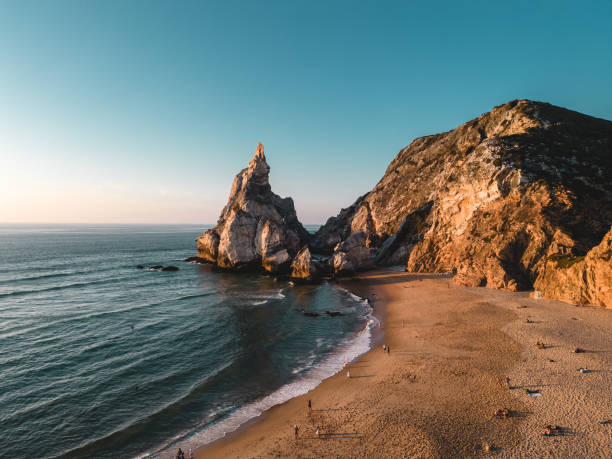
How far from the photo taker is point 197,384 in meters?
23.8

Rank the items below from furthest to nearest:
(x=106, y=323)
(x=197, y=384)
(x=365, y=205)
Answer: (x=365, y=205), (x=106, y=323), (x=197, y=384)

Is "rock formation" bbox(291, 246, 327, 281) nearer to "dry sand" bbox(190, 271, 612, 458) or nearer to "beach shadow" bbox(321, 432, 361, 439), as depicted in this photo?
"dry sand" bbox(190, 271, 612, 458)

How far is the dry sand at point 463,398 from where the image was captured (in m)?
15.7

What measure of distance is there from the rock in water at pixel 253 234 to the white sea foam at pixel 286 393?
130ft

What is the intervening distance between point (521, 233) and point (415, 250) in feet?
73.6

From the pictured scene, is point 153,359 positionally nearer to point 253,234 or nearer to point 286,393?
point 286,393

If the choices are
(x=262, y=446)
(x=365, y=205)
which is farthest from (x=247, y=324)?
(x=365, y=205)

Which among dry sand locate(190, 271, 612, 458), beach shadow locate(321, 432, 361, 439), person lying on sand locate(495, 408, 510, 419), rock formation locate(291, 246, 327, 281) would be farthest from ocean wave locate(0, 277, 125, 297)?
person lying on sand locate(495, 408, 510, 419)

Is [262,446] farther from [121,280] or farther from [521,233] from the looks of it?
[121,280]

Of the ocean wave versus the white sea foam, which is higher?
the ocean wave

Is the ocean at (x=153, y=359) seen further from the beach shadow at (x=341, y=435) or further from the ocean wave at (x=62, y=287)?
the beach shadow at (x=341, y=435)

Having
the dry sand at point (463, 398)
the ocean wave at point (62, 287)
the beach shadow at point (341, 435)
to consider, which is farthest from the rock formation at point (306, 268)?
the beach shadow at point (341, 435)

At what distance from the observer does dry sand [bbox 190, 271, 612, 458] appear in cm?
1572

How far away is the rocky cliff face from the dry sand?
894 centimetres
